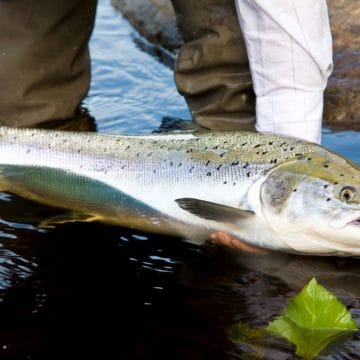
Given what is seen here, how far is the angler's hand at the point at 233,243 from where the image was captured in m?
3.28

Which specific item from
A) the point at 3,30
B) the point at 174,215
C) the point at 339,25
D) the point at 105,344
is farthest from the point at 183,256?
the point at 339,25

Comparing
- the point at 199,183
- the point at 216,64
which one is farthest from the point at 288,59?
the point at 216,64

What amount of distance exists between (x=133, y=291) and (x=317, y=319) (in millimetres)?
646

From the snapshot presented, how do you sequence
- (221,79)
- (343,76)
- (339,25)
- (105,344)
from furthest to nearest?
(339,25) < (343,76) < (221,79) < (105,344)

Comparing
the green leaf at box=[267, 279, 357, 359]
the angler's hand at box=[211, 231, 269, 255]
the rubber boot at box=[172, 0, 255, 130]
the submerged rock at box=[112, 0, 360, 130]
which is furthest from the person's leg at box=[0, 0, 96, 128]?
the green leaf at box=[267, 279, 357, 359]

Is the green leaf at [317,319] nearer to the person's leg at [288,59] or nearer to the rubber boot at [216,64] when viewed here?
the person's leg at [288,59]

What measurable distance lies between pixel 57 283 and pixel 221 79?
4.53ft

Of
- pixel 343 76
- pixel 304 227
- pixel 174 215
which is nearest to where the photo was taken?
pixel 304 227

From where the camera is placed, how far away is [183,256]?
11.0 ft

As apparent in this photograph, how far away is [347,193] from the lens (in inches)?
122

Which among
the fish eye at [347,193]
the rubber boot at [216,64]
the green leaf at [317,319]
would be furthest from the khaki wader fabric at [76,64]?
the green leaf at [317,319]

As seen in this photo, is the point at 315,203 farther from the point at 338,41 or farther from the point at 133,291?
the point at 338,41

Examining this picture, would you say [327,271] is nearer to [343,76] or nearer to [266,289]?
[266,289]

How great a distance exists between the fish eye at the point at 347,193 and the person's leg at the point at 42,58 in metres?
1.83
